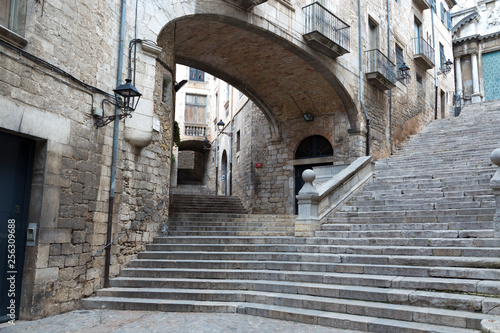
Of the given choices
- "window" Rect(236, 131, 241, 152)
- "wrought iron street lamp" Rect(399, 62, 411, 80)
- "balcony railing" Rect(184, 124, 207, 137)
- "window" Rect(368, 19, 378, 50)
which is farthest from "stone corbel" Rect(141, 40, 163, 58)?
"balcony railing" Rect(184, 124, 207, 137)

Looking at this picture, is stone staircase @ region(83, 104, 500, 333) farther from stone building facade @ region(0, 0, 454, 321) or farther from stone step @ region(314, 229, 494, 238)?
stone building facade @ region(0, 0, 454, 321)

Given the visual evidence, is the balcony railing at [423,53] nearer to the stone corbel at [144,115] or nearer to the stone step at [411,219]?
the stone step at [411,219]

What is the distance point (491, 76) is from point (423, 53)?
9.95 metres

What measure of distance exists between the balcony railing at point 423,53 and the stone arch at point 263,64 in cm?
657

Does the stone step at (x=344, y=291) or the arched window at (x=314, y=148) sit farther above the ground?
the arched window at (x=314, y=148)

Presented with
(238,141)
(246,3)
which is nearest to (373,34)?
(238,141)

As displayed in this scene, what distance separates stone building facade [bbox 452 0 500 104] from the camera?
2484 centimetres

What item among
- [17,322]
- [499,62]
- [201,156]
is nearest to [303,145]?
[17,322]

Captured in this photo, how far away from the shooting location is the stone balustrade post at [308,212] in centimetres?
764

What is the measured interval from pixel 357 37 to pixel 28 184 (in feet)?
36.9

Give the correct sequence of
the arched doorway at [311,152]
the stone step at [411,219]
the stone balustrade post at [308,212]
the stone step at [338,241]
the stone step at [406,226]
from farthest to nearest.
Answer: the arched doorway at [311,152] → the stone balustrade post at [308,212] → the stone step at [411,219] → the stone step at [406,226] → the stone step at [338,241]

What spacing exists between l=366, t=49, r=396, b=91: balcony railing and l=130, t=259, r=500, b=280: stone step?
9.07 metres

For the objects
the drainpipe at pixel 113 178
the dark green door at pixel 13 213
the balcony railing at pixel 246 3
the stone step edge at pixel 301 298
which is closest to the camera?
the stone step edge at pixel 301 298

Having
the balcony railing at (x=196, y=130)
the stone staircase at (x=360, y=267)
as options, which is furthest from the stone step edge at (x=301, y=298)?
the balcony railing at (x=196, y=130)
